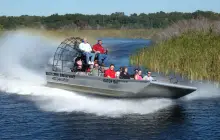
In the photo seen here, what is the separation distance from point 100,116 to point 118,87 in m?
1.85

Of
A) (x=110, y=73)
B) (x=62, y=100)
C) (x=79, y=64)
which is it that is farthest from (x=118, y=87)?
(x=62, y=100)

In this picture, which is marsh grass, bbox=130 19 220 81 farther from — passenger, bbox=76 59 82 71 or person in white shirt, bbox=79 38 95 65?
passenger, bbox=76 59 82 71

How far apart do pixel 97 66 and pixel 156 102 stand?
3.41 meters

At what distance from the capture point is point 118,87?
21.0 metres

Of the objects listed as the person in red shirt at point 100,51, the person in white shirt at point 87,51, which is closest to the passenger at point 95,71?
the person in white shirt at point 87,51

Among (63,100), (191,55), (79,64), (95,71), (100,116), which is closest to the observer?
(100,116)

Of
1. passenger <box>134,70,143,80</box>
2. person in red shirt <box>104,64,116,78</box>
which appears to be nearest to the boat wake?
passenger <box>134,70,143,80</box>

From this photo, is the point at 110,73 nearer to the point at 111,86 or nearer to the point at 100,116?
the point at 111,86

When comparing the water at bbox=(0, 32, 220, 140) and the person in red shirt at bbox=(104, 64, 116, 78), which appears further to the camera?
the person in red shirt at bbox=(104, 64, 116, 78)

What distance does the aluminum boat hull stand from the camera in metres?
19.8

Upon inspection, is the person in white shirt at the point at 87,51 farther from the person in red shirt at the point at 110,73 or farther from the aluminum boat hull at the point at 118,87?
the person in red shirt at the point at 110,73

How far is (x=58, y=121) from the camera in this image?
62.7 feet

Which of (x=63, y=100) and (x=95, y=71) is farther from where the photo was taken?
(x=63, y=100)

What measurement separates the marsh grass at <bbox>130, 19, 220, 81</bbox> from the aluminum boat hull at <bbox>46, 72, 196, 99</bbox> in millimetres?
7651
